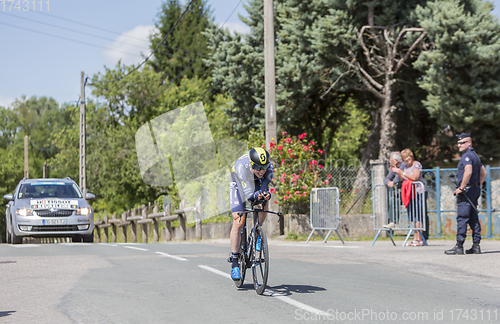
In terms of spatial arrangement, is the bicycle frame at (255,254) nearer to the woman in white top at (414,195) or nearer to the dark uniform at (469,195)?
the dark uniform at (469,195)

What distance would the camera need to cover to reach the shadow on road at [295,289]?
6871 millimetres

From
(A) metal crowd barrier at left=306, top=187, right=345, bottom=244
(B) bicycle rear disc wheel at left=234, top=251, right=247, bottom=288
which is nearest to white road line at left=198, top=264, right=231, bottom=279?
(B) bicycle rear disc wheel at left=234, top=251, right=247, bottom=288

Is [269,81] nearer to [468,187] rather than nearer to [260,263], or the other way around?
[468,187]

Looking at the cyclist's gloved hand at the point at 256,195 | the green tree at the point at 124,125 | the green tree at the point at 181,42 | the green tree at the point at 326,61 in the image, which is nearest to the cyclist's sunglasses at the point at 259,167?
the cyclist's gloved hand at the point at 256,195

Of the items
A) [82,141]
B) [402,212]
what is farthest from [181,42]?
[402,212]

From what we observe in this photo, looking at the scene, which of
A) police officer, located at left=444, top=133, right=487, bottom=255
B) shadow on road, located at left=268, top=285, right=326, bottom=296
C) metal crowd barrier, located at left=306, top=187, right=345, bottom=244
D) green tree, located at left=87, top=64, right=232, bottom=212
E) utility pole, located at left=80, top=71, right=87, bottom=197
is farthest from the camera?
green tree, located at left=87, top=64, right=232, bottom=212

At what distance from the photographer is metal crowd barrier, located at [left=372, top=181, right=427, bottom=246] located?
43.1 ft

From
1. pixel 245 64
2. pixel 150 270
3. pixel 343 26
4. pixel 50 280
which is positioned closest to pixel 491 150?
pixel 343 26

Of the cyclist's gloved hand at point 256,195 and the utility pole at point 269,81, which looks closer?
the cyclist's gloved hand at point 256,195

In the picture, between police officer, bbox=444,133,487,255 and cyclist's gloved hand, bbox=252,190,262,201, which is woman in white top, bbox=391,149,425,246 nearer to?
police officer, bbox=444,133,487,255

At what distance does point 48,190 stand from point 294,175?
259 inches

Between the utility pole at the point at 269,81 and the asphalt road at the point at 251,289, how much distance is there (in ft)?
19.3

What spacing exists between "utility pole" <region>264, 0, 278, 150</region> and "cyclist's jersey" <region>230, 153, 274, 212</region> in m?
9.67

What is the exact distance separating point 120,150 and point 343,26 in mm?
28095
